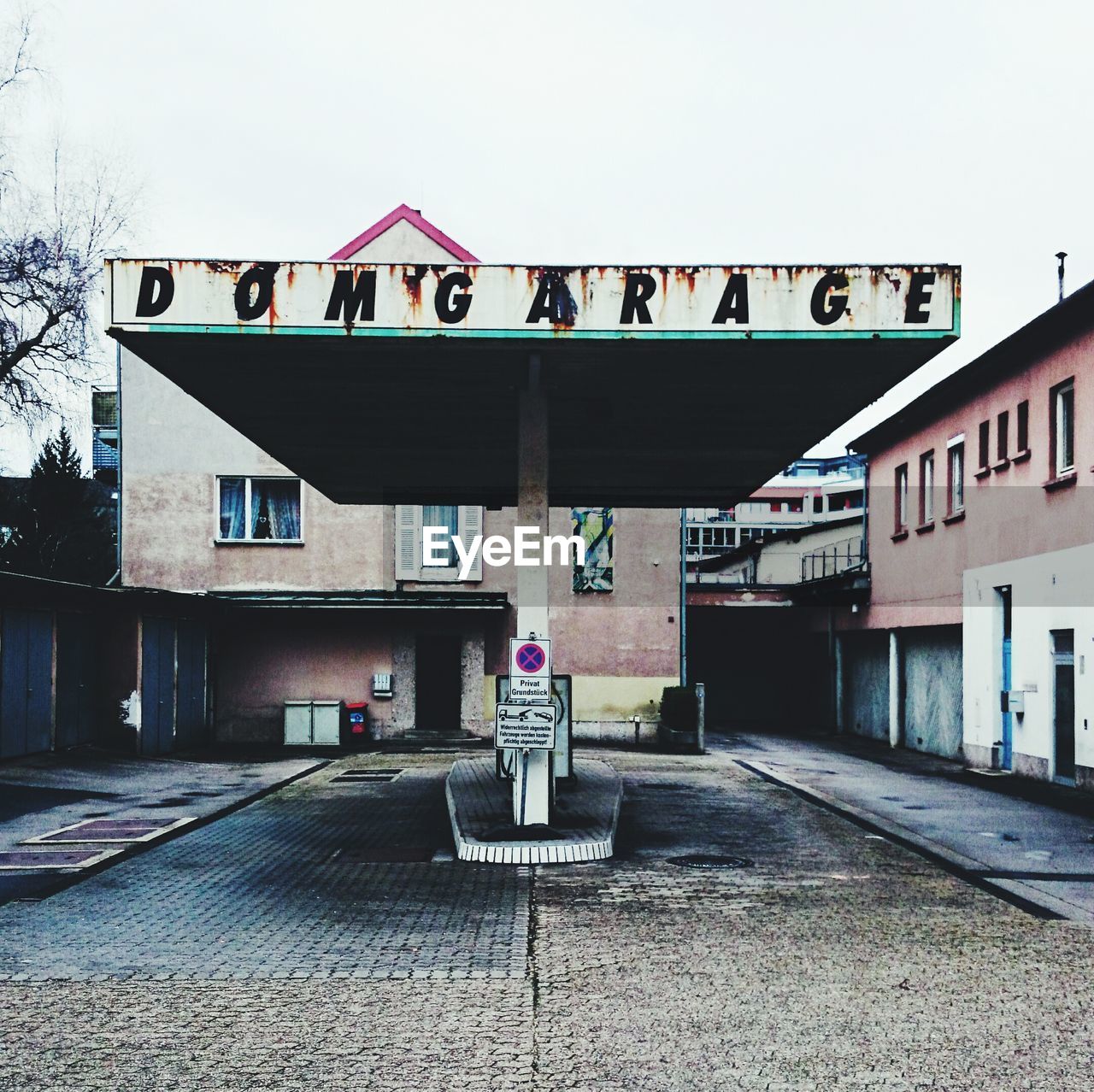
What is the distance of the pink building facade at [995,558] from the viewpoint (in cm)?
1841

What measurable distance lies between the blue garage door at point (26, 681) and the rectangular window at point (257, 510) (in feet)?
23.3

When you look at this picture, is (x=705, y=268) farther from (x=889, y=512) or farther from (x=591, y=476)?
(x=889, y=512)

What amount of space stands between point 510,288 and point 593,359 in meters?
Answer: 1.43

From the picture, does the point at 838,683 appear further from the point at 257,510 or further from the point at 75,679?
the point at 75,679

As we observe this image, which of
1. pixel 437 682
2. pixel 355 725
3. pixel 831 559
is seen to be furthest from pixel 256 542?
pixel 831 559

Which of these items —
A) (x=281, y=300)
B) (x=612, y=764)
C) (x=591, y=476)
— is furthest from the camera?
(x=612, y=764)

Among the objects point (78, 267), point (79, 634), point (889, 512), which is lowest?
point (79, 634)

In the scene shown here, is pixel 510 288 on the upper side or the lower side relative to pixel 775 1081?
upper

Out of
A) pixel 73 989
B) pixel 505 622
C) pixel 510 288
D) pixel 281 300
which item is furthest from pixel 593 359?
pixel 505 622

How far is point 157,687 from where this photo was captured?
23594 mm

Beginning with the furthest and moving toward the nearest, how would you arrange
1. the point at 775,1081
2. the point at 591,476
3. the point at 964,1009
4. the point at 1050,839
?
the point at 591,476
the point at 1050,839
the point at 964,1009
the point at 775,1081

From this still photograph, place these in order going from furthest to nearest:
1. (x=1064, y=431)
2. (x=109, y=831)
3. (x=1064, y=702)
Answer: (x=1064, y=431), (x=1064, y=702), (x=109, y=831)

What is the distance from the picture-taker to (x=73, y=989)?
23.6 ft

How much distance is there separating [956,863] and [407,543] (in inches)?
681
